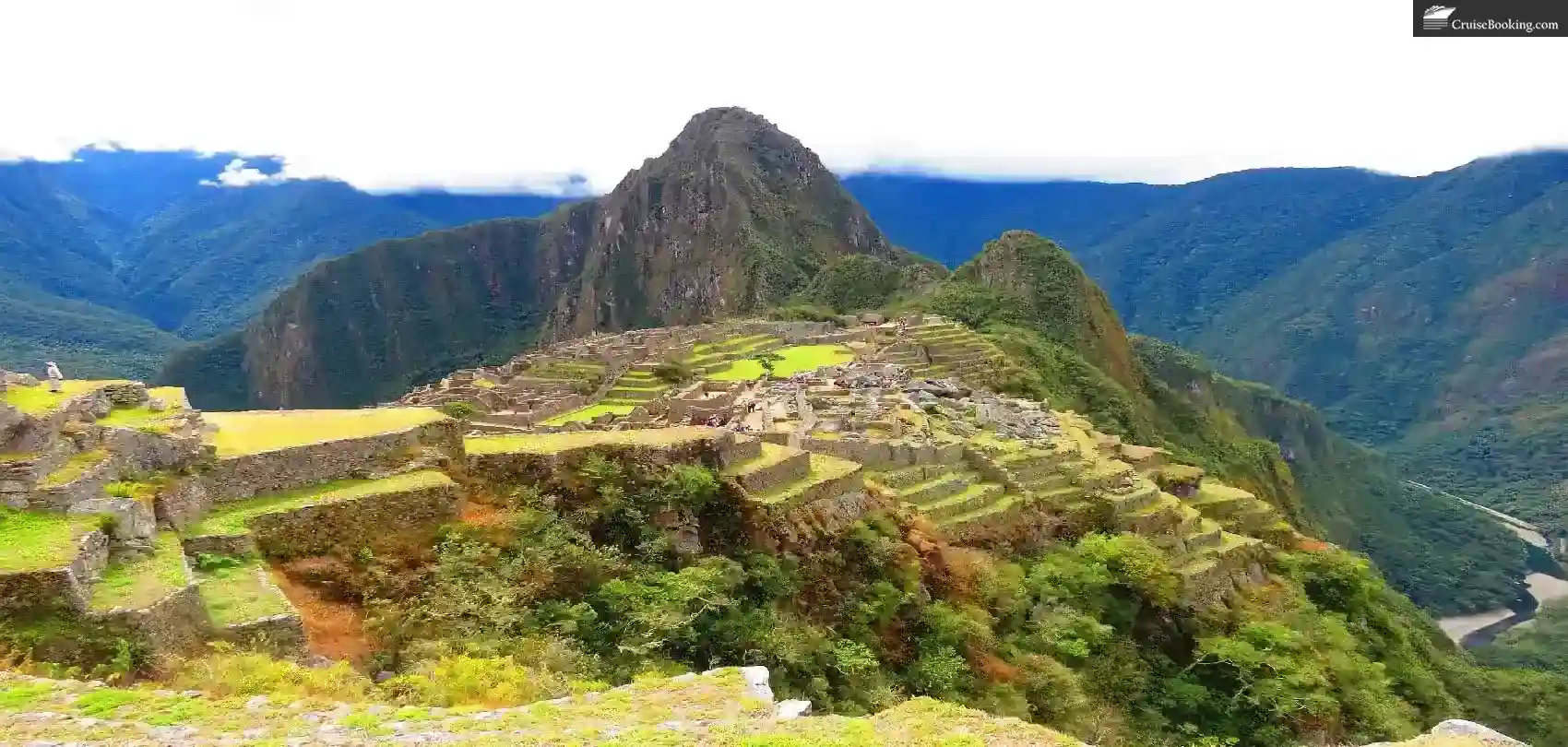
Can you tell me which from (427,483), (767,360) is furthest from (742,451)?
(767,360)

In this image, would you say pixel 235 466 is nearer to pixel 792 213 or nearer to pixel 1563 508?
pixel 1563 508

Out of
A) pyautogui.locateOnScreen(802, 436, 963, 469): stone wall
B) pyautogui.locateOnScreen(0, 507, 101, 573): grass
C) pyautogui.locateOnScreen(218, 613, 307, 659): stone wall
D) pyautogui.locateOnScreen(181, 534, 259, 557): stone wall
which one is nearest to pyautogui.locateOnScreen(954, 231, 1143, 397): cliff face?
pyautogui.locateOnScreen(802, 436, 963, 469): stone wall

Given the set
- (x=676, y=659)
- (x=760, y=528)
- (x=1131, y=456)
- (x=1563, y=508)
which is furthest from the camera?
(x=1563, y=508)

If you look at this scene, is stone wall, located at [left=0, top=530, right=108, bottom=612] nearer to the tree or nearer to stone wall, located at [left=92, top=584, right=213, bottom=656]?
stone wall, located at [left=92, top=584, right=213, bottom=656]

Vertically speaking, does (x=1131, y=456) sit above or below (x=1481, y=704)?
above

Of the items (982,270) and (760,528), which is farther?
(982,270)

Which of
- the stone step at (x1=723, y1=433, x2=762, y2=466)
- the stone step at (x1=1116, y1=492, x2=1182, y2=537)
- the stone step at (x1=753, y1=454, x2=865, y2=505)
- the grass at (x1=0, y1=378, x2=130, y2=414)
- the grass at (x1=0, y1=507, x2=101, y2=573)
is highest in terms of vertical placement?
the grass at (x1=0, y1=378, x2=130, y2=414)

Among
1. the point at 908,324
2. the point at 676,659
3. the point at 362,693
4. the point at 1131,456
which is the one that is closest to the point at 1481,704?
the point at 1131,456
